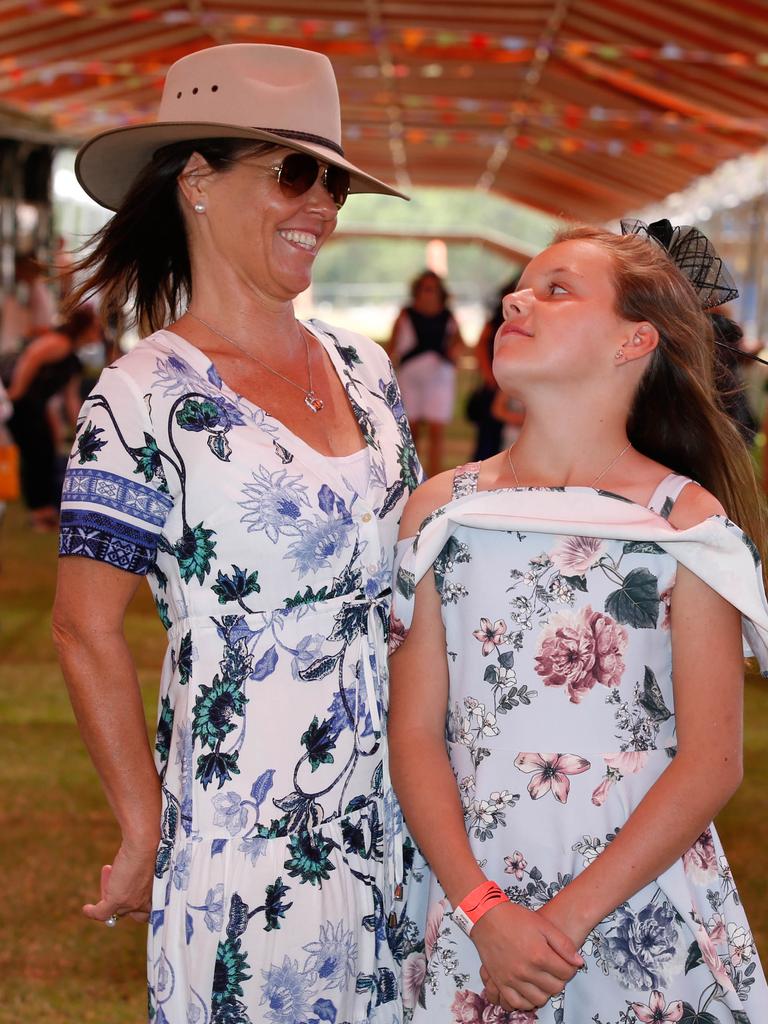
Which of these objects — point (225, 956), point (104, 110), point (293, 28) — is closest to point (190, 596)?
point (225, 956)

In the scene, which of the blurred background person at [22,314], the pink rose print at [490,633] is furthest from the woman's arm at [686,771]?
the blurred background person at [22,314]

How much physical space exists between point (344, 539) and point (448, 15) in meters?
14.2

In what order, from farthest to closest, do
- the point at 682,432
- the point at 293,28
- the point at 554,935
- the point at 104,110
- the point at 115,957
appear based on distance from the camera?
the point at 104,110
the point at 293,28
the point at 115,957
the point at 682,432
the point at 554,935

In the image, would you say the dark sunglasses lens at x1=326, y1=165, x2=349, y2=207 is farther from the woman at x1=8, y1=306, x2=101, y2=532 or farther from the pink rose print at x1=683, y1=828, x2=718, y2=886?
the woman at x1=8, y1=306, x2=101, y2=532

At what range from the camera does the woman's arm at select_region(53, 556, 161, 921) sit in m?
1.76

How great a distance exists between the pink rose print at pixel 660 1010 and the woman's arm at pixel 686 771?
14 centimetres

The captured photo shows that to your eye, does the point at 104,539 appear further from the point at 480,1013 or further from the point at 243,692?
the point at 480,1013

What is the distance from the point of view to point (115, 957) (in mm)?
3576

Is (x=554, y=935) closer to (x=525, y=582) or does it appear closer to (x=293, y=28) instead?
(x=525, y=582)

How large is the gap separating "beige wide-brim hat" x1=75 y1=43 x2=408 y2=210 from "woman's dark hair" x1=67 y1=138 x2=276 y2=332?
0.03m

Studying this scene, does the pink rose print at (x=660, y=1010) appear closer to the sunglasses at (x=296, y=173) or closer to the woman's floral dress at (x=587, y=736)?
the woman's floral dress at (x=587, y=736)

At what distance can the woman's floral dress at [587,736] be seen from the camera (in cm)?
175

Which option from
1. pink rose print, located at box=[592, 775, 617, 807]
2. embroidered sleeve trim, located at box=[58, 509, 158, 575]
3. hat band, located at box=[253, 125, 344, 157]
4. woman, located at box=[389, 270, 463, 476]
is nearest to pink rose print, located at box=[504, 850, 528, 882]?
pink rose print, located at box=[592, 775, 617, 807]

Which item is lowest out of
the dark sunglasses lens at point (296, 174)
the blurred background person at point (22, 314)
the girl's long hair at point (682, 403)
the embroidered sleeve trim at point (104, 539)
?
the embroidered sleeve trim at point (104, 539)
